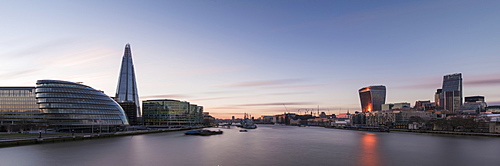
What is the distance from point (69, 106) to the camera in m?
92.8

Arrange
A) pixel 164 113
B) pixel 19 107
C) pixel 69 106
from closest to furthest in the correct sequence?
pixel 19 107 → pixel 69 106 → pixel 164 113

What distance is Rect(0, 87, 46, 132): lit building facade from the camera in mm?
90688

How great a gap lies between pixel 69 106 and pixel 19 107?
47.0 feet

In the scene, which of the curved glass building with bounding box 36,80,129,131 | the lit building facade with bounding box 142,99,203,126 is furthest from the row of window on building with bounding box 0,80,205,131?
the lit building facade with bounding box 142,99,203,126

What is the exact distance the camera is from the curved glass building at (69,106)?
91.4m

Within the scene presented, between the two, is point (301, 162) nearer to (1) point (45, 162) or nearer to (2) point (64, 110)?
(1) point (45, 162)

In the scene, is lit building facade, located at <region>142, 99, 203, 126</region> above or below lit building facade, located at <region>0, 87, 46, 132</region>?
below

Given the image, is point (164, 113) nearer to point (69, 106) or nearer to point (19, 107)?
point (69, 106)

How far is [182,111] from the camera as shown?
200 m

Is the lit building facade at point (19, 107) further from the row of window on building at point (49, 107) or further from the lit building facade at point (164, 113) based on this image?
the lit building facade at point (164, 113)

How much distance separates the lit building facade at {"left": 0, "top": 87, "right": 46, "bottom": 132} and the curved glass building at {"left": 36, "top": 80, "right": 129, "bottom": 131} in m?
1.96

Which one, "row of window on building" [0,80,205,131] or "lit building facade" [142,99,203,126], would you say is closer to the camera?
"row of window on building" [0,80,205,131]

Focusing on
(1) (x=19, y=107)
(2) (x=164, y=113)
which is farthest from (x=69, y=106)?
(2) (x=164, y=113)

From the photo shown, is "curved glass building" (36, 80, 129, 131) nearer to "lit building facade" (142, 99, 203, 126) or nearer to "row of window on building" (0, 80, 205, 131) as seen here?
"row of window on building" (0, 80, 205, 131)
